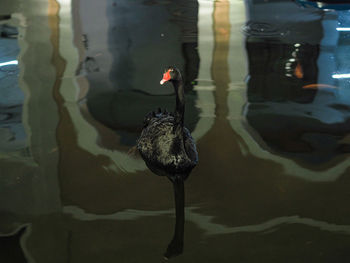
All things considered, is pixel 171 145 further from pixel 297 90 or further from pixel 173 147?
pixel 297 90

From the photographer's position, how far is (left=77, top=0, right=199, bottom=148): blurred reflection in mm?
4996

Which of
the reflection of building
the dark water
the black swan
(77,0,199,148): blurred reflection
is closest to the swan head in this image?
the black swan

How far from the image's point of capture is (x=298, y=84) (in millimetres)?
5520

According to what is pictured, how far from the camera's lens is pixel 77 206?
141 inches

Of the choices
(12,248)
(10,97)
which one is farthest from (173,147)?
(10,97)

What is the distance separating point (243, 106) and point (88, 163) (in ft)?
6.13

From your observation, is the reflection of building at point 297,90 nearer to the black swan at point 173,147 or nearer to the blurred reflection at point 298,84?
the blurred reflection at point 298,84

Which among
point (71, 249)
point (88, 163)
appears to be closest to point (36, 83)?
point (88, 163)

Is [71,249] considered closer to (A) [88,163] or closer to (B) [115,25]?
(A) [88,163]

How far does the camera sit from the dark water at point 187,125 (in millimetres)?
3273

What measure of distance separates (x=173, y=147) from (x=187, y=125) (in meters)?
0.91

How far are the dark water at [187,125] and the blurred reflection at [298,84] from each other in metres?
0.02

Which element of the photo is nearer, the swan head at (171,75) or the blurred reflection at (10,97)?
the swan head at (171,75)

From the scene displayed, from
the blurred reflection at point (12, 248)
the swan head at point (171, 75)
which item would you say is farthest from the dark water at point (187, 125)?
the swan head at point (171, 75)
